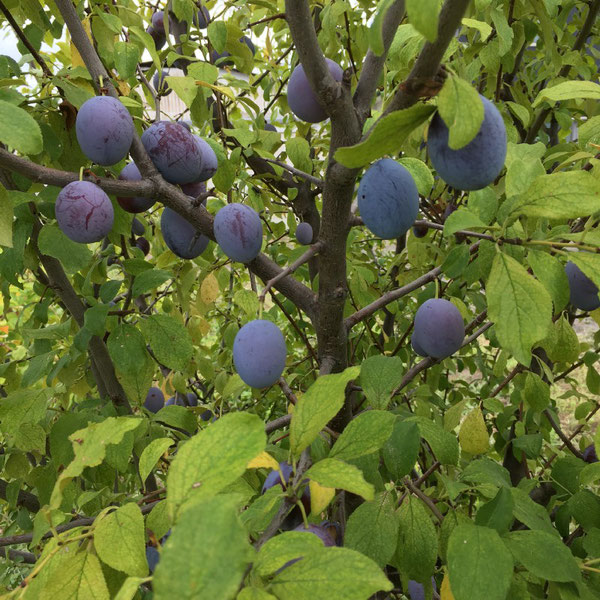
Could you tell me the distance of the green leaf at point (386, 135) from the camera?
0.40 m

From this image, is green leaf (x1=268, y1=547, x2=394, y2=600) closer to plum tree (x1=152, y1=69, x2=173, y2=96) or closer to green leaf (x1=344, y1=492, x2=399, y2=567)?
green leaf (x1=344, y1=492, x2=399, y2=567)

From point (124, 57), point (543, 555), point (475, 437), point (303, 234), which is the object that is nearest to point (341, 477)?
point (543, 555)

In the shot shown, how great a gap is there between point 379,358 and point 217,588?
0.53m

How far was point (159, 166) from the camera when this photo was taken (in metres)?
0.82

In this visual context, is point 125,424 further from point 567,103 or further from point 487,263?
point 567,103

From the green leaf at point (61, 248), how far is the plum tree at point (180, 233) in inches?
5.7

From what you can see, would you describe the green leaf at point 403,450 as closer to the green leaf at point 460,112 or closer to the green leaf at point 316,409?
the green leaf at point 316,409

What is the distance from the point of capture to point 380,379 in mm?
721

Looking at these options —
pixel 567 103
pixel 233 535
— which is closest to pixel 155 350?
pixel 233 535

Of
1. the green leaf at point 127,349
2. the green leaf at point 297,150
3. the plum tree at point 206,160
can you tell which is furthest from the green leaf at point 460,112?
the green leaf at point 297,150

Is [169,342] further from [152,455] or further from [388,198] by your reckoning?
[388,198]

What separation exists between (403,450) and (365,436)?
11cm

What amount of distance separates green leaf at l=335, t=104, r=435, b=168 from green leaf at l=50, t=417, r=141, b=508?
0.27m

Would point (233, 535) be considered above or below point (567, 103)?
above
